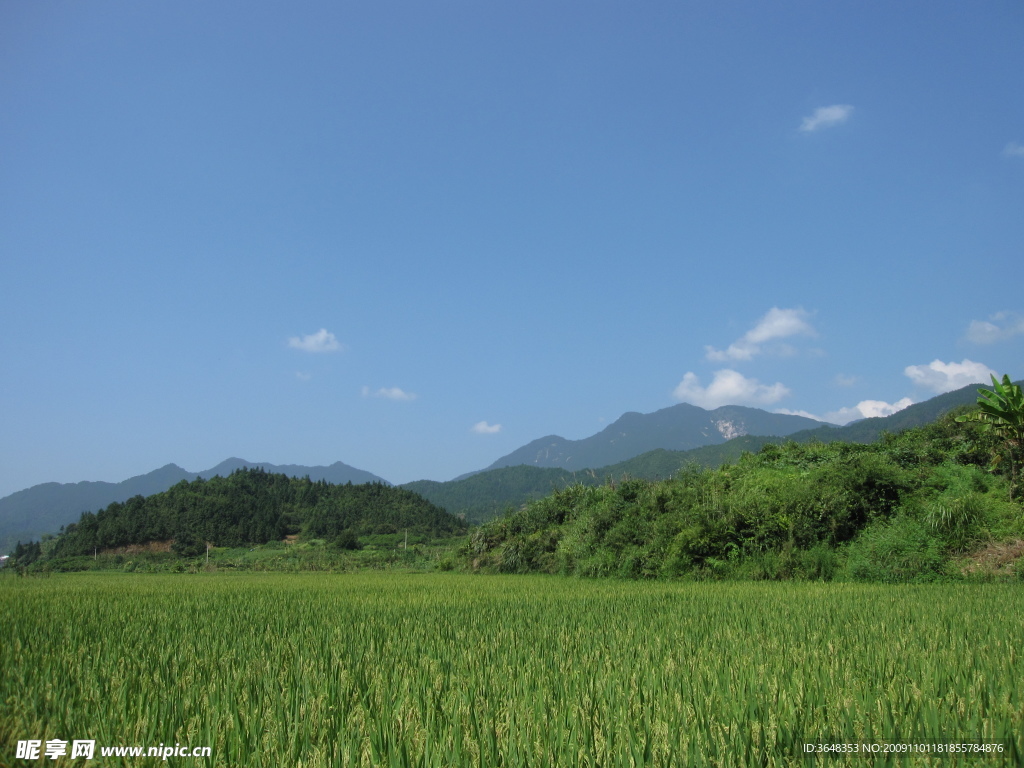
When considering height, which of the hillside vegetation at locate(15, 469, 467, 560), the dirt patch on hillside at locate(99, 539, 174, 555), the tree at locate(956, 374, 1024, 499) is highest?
the tree at locate(956, 374, 1024, 499)

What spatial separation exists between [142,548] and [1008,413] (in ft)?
203

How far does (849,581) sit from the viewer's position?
1070cm

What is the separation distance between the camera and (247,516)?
5825 cm

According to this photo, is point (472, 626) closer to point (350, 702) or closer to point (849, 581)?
point (350, 702)

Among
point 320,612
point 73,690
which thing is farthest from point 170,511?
point 73,690

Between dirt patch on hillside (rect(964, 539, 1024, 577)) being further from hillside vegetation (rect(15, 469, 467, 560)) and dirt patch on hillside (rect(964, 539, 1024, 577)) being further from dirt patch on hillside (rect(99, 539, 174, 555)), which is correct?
dirt patch on hillside (rect(99, 539, 174, 555))

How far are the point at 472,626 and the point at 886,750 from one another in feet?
12.0

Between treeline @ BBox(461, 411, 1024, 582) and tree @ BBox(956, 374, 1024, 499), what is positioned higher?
tree @ BBox(956, 374, 1024, 499)

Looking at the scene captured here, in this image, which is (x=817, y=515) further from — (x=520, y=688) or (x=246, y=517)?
(x=246, y=517)

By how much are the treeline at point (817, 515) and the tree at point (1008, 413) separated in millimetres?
241

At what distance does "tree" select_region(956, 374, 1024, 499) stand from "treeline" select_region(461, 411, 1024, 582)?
24cm

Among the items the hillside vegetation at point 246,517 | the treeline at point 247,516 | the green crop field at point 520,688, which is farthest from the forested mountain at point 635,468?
the green crop field at point 520,688

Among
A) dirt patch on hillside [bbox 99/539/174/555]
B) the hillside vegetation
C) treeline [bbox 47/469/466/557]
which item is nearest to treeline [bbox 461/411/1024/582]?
the hillside vegetation

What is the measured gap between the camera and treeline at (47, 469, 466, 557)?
5372 cm
